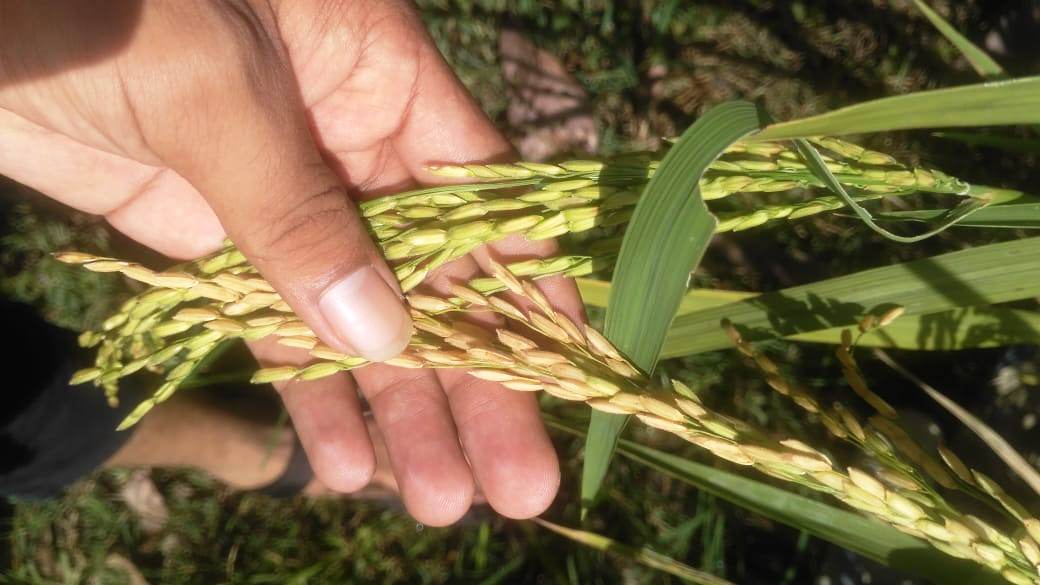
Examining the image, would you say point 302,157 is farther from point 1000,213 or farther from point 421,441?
point 1000,213

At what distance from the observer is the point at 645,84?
2896 mm

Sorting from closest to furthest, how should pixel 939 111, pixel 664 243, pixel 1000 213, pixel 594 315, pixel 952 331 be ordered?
1. pixel 939 111
2. pixel 664 243
3. pixel 1000 213
4. pixel 952 331
5. pixel 594 315

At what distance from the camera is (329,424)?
6.91 feet

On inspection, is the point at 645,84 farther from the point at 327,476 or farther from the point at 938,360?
the point at 327,476

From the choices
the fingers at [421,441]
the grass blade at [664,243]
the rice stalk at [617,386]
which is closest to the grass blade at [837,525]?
the rice stalk at [617,386]

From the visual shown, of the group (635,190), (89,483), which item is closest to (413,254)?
(635,190)

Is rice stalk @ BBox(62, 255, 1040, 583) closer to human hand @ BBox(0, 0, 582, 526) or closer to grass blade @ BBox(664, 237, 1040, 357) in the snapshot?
human hand @ BBox(0, 0, 582, 526)

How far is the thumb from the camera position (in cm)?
138

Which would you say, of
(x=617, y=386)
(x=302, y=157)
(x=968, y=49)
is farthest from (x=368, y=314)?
(x=968, y=49)

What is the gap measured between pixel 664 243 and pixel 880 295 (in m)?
0.57

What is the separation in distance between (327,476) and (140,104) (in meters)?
1.04

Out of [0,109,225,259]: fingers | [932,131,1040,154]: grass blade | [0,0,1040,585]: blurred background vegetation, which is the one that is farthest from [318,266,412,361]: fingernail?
[0,0,1040,585]: blurred background vegetation

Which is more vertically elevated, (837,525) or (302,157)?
(302,157)

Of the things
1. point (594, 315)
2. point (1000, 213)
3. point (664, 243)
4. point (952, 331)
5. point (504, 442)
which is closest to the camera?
point (664, 243)
